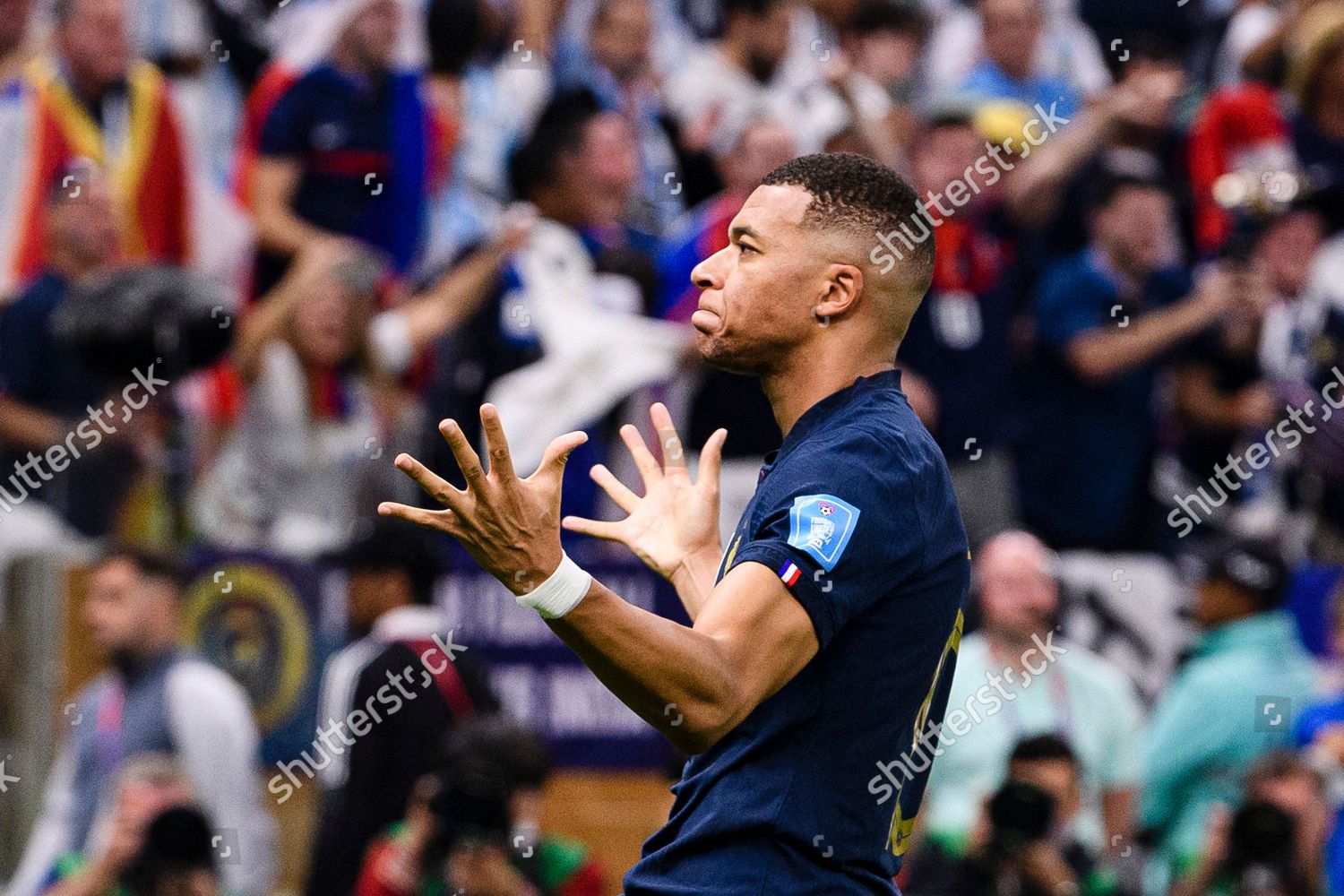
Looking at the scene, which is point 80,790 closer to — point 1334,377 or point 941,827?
point 941,827

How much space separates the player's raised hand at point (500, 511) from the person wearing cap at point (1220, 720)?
505 cm

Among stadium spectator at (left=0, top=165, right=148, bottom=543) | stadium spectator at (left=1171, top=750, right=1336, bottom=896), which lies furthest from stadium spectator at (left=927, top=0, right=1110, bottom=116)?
stadium spectator at (left=0, top=165, right=148, bottom=543)

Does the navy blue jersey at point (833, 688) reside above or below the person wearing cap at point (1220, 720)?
above

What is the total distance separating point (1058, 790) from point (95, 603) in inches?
140

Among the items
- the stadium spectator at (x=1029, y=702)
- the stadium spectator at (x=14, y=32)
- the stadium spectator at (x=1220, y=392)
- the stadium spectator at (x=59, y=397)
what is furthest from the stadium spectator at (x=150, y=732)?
the stadium spectator at (x=1220, y=392)

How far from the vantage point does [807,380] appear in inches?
→ 146

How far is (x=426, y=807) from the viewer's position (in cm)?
659

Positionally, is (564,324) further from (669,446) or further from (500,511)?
(500,511)

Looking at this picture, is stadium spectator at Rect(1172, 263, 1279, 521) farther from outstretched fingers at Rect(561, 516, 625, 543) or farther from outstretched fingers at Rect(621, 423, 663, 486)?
outstretched fingers at Rect(561, 516, 625, 543)

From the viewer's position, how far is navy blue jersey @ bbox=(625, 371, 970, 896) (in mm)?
3352

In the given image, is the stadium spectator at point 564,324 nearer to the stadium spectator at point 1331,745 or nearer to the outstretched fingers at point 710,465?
the stadium spectator at point 1331,745

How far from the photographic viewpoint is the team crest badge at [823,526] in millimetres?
3299

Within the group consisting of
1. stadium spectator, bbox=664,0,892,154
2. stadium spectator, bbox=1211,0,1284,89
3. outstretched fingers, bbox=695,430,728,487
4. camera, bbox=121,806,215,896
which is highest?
outstretched fingers, bbox=695,430,728,487

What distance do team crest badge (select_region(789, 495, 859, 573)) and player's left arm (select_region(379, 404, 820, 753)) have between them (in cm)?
10
